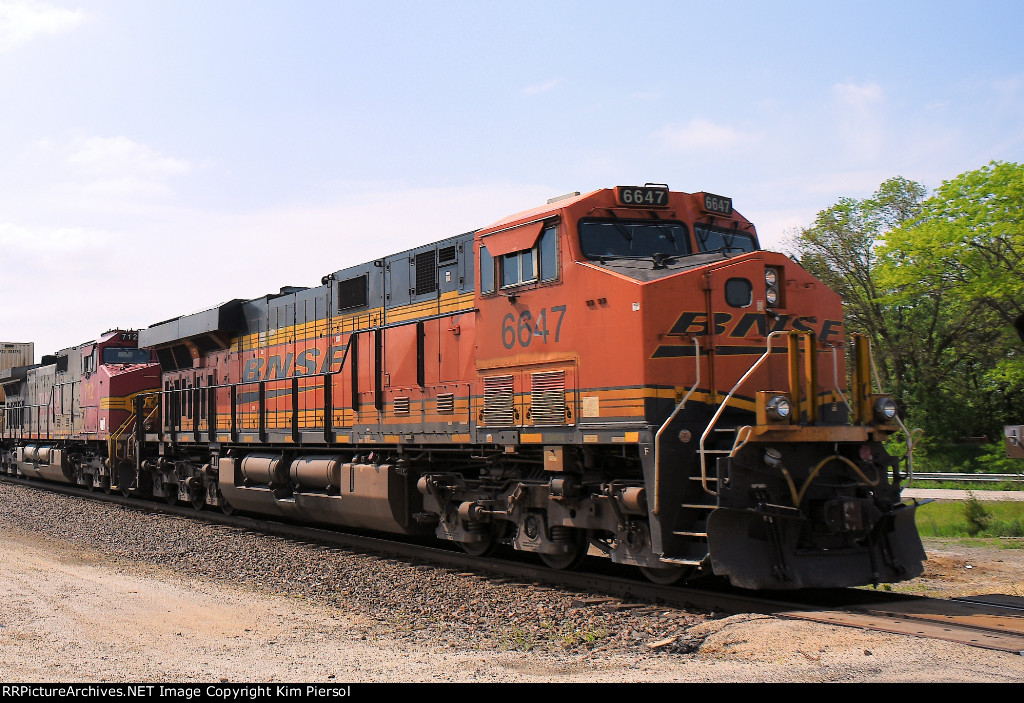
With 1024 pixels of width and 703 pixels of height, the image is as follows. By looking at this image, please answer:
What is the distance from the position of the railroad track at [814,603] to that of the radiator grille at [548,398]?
1.63 m

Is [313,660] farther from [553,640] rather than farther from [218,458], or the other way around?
[218,458]

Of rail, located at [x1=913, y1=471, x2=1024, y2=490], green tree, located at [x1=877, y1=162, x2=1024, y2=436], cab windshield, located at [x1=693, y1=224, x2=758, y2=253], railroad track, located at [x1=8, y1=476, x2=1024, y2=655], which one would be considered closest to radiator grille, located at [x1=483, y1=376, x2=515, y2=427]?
railroad track, located at [x1=8, y1=476, x2=1024, y2=655]

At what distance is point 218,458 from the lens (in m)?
16.1

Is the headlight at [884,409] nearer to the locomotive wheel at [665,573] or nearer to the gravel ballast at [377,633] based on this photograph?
the locomotive wheel at [665,573]

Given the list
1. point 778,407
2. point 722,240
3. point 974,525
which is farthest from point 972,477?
point 778,407

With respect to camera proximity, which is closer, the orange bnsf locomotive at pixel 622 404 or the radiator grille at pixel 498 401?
the orange bnsf locomotive at pixel 622 404

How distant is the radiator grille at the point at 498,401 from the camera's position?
9438mm

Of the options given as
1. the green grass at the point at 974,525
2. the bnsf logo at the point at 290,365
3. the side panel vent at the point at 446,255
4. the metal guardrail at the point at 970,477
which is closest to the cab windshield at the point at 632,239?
the side panel vent at the point at 446,255

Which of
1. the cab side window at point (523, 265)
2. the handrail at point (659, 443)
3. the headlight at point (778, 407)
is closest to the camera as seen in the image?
the headlight at point (778, 407)

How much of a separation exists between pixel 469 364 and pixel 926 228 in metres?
23.5

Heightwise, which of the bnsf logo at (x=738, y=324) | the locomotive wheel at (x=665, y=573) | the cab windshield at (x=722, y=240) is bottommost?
the locomotive wheel at (x=665, y=573)

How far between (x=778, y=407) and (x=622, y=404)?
1391 millimetres

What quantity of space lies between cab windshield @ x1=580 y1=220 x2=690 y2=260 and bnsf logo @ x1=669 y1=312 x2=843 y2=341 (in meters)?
0.83

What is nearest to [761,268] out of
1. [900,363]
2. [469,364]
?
[469,364]
